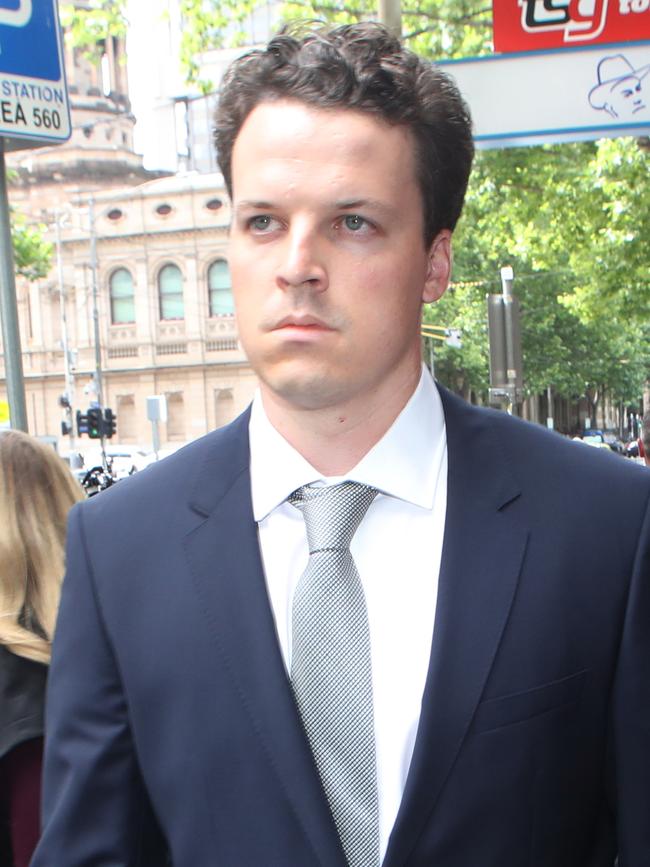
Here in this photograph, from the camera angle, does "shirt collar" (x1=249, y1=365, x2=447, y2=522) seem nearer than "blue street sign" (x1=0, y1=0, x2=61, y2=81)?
Yes

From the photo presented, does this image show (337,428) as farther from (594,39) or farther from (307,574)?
(594,39)

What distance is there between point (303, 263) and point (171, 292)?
57.2m

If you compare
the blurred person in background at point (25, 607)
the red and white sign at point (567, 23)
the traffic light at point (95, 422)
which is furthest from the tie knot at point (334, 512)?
the traffic light at point (95, 422)

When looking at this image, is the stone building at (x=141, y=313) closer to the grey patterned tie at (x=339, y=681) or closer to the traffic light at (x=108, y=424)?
the traffic light at (x=108, y=424)

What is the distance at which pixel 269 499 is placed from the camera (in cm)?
177

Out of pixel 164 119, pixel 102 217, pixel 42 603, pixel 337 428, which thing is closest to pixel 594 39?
pixel 42 603

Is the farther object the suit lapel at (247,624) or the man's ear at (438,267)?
the man's ear at (438,267)

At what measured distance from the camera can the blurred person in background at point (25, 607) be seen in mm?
2812

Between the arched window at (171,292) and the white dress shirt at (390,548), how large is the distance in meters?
56.3

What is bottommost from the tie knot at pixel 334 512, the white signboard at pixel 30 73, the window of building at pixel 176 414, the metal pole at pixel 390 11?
the window of building at pixel 176 414

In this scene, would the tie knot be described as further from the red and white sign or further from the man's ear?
the red and white sign

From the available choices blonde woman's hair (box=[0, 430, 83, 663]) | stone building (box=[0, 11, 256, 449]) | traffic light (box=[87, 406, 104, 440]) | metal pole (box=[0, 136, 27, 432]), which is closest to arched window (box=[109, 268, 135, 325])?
stone building (box=[0, 11, 256, 449])

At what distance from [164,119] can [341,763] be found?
73.2m

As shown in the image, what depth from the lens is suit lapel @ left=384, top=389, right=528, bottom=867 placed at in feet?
5.20
